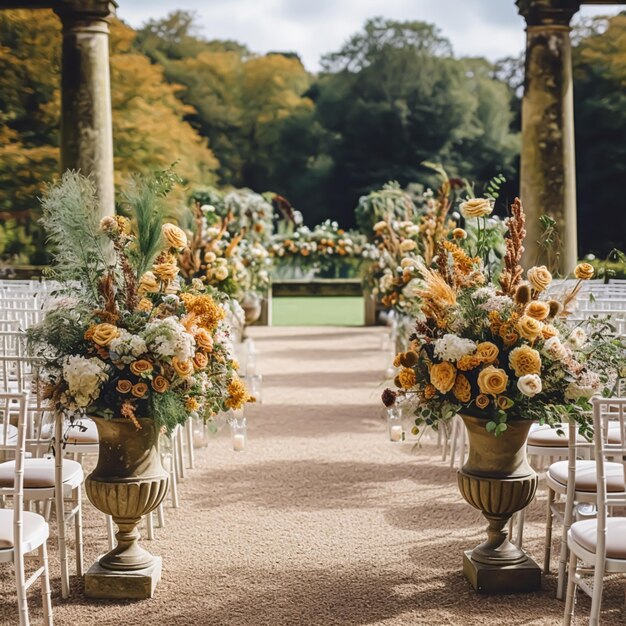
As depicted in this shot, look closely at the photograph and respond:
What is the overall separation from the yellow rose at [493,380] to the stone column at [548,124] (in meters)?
5.17

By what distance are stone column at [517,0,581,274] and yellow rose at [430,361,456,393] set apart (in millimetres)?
5126

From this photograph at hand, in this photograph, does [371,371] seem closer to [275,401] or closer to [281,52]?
[275,401]

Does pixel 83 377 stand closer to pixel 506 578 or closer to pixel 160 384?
pixel 160 384

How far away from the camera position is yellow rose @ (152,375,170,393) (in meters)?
3.96

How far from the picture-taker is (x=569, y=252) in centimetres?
912

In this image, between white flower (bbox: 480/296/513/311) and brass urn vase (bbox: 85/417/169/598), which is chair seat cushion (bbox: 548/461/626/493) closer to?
white flower (bbox: 480/296/513/311)

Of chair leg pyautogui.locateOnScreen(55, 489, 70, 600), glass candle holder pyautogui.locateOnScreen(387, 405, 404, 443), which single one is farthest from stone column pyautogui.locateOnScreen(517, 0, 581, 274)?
chair leg pyautogui.locateOnScreen(55, 489, 70, 600)

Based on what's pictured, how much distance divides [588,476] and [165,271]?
6.99 ft

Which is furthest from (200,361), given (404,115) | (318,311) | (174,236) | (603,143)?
(404,115)

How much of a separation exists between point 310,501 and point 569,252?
4.55m

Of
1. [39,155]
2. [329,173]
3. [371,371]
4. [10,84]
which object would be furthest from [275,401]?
[329,173]

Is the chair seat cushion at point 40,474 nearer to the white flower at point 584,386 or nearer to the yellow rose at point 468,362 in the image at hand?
the yellow rose at point 468,362

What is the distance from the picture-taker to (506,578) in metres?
4.25

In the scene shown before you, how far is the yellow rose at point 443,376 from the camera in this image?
3.98 metres
